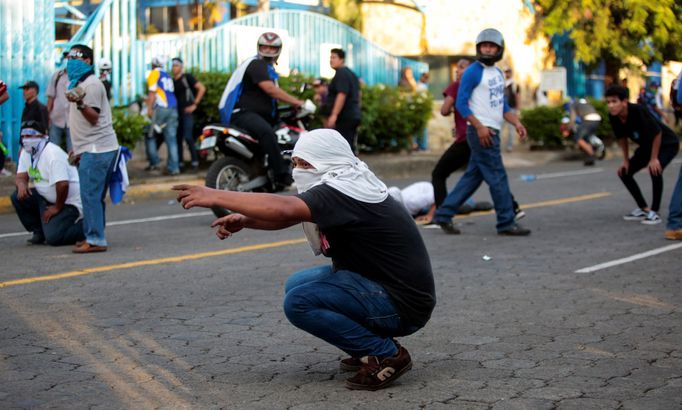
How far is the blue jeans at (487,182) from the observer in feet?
35.0

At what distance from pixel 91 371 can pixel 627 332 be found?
3027 mm

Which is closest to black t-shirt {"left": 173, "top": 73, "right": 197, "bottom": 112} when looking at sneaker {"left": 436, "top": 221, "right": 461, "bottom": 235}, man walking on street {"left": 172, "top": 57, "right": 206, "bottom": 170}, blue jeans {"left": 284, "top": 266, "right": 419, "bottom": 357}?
man walking on street {"left": 172, "top": 57, "right": 206, "bottom": 170}

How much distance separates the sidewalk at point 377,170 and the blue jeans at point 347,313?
9.62 metres

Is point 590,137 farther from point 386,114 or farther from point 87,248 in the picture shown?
point 87,248

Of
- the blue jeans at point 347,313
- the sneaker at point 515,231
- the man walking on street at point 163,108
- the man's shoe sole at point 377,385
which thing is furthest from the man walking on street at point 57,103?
the man's shoe sole at point 377,385

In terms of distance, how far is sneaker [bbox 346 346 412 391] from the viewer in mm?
5156

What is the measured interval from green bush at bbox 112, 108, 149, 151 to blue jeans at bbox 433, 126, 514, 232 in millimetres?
6530

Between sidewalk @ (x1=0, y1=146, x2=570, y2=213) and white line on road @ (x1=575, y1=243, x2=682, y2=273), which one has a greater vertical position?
white line on road @ (x1=575, y1=243, x2=682, y2=273)

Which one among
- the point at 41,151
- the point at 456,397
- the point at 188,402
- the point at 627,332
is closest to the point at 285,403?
the point at 188,402

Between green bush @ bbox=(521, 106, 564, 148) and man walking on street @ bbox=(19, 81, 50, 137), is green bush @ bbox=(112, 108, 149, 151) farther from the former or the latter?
green bush @ bbox=(521, 106, 564, 148)

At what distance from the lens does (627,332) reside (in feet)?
21.1

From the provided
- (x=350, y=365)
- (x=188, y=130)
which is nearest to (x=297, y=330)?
(x=350, y=365)

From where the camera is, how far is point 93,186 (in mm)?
9500

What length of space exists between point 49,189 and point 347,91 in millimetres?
5703
